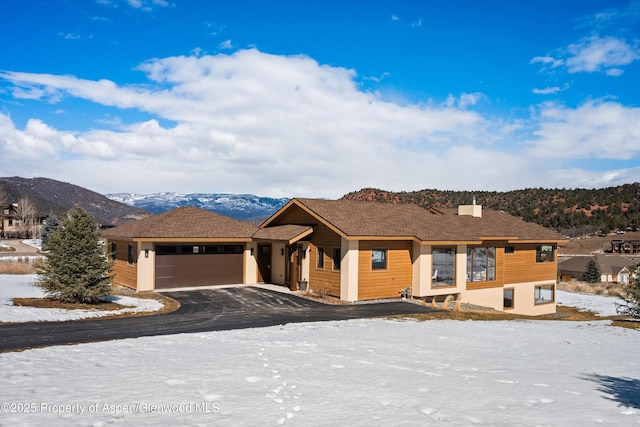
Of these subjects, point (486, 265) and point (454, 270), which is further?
point (486, 265)

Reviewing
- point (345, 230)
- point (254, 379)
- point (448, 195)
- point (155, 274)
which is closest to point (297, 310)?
point (345, 230)

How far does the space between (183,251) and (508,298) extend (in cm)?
1988

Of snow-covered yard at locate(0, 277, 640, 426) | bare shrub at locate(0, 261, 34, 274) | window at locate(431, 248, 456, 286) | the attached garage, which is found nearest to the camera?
snow-covered yard at locate(0, 277, 640, 426)

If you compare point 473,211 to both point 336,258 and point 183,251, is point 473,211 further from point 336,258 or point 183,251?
point 183,251

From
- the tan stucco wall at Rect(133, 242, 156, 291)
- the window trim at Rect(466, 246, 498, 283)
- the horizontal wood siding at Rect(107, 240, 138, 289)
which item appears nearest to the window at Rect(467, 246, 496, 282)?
the window trim at Rect(466, 246, 498, 283)

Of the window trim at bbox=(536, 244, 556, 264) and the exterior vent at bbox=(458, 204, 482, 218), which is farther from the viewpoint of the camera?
the window trim at bbox=(536, 244, 556, 264)

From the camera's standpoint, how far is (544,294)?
31516mm

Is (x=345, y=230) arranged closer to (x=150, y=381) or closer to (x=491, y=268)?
(x=491, y=268)

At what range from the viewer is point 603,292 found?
4488cm

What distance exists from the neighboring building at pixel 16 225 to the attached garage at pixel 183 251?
2746 inches

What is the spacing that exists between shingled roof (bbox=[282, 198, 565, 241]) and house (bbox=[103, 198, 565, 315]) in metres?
0.07

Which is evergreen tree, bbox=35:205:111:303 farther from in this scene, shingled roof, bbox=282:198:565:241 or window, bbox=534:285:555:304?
window, bbox=534:285:555:304

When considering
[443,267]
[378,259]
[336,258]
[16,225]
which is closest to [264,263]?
[336,258]

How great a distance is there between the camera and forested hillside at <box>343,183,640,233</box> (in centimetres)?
8456
